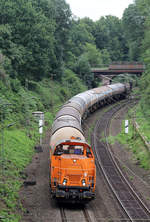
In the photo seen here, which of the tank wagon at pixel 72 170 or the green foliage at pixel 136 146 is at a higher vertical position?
the tank wagon at pixel 72 170

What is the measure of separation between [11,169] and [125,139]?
1607cm

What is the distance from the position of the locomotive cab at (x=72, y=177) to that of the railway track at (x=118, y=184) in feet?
8.54

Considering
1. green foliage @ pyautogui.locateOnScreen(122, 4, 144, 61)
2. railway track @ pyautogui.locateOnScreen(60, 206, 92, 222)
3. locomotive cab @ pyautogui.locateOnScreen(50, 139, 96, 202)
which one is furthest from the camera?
green foliage @ pyautogui.locateOnScreen(122, 4, 144, 61)

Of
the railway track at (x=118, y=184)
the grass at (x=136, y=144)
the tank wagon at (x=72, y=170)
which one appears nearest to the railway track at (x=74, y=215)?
the tank wagon at (x=72, y=170)

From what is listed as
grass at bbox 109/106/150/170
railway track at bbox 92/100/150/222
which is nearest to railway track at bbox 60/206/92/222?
railway track at bbox 92/100/150/222

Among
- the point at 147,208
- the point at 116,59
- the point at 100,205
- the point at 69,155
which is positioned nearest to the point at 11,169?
the point at 69,155

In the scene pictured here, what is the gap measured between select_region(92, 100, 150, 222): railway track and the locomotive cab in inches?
103

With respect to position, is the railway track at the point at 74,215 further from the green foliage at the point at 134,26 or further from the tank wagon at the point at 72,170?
the green foliage at the point at 134,26

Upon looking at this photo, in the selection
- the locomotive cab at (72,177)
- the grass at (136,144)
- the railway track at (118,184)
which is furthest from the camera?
the grass at (136,144)

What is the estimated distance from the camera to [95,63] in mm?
87438

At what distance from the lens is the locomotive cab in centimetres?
1591

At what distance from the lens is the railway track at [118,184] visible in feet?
55.0

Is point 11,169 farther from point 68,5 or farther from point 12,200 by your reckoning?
point 68,5

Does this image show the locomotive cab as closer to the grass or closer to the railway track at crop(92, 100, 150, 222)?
the railway track at crop(92, 100, 150, 222)
